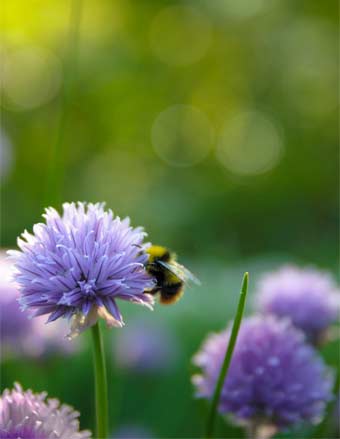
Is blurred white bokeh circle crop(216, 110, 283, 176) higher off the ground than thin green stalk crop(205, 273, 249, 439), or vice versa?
blurred white bokeh circle crop(216, 110, 283, 176)

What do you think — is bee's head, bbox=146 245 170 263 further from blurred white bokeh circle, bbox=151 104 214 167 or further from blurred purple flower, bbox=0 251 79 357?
blurred white bokeh circle, bbox=151 104 214 167

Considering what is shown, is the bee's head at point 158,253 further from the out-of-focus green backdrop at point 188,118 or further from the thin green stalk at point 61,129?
the out-of-focus green backdrop at point 188,118

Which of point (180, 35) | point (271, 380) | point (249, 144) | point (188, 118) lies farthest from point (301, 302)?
point (180, 35)

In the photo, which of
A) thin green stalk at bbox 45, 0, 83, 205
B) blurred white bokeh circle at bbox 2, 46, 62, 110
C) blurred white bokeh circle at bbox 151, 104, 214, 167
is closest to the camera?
thin green stalk at bbox 45, 0, 83, 205

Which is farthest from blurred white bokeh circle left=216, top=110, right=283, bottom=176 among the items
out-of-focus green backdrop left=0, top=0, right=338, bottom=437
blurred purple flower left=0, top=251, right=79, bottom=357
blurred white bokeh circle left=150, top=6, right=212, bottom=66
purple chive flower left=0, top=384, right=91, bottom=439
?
purple chive flower left=0, top=384, right=91, bottom=439

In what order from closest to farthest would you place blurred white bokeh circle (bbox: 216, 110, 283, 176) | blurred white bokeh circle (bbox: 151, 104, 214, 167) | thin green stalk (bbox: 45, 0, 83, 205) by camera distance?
thin green stalk (bbox: 45, 0, 83, 205), blurred white bokeh circle (bbox: 216, 110, 283, 176), blurred white bokeh circle (bbox: 151, 104, 214, 167)

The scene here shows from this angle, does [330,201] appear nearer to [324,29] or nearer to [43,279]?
[324,29]

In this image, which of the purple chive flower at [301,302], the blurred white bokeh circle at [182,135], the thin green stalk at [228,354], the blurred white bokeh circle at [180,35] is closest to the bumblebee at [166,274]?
the thin green stalk at [228,354]
